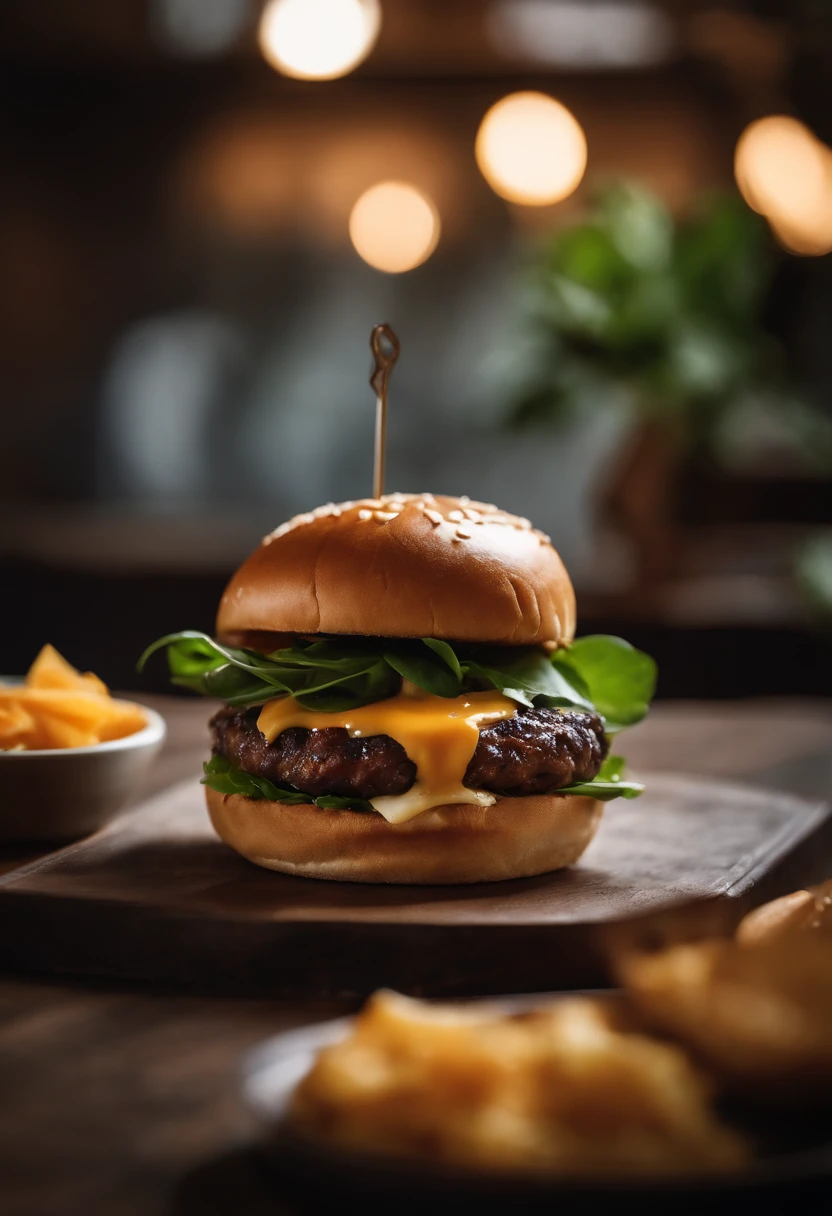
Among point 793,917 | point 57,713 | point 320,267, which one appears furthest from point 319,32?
point 320,267

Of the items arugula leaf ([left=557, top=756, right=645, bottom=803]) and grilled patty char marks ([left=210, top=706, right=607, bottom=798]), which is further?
arugula leaf ([left=557, top=756, right=645, bottom=803])

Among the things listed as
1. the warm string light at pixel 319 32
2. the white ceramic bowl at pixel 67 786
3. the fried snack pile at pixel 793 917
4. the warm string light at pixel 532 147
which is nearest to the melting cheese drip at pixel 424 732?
the white ceramic bowl at pixel 67 786

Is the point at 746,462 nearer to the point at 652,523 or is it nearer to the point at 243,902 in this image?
the point at 652,523

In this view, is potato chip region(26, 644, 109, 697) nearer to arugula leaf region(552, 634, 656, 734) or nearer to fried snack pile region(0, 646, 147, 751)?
fried snack pile region(0, 646, 147, 751)

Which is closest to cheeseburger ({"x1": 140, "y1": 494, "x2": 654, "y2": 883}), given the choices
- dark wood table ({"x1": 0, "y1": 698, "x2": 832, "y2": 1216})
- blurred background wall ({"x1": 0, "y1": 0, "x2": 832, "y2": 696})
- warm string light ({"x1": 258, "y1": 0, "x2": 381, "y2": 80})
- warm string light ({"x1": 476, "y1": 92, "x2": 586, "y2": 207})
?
dark wood table ({"x1": 0, "y1": 698, "x2": 832, "y2": 1216})

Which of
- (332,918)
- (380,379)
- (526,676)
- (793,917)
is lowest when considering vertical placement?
(332,918)

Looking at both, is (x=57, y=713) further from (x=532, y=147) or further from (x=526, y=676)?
(x=532, y=147)

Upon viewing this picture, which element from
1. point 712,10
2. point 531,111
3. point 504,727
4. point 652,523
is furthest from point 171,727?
point 712,10
